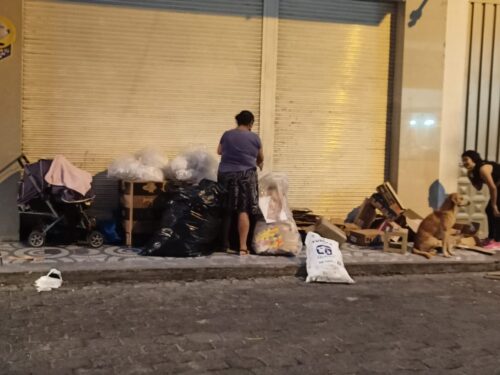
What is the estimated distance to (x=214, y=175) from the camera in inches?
327

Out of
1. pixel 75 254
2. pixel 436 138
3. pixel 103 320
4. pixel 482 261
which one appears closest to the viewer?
pixel 103 320

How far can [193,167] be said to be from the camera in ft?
27.1

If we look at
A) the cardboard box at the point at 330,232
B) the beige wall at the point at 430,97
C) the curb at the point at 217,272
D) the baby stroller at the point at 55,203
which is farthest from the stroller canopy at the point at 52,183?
the beige wall at the point at 430,97

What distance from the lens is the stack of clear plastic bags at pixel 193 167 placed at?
8156mm

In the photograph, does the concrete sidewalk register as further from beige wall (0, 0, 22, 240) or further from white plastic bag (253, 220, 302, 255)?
beige wall (0, 0, 22, 240)

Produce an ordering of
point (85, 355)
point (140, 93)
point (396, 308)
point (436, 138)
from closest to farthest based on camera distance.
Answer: point (85, 355)
point (396, 308)
point (140, 93)
point (436, 138)

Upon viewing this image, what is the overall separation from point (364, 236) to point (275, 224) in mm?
1522

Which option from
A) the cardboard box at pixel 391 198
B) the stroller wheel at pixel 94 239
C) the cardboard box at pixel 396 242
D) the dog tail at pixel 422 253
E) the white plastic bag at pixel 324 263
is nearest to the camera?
the white plastic bag at pixel 324 263

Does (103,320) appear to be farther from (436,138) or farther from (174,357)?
(436,138)

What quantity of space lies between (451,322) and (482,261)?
9.80 feet

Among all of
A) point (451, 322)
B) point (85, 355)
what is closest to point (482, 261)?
point (451, 322)

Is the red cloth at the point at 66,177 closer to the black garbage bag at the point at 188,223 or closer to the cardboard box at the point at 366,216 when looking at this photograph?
the black garbage bag at the point at 188,223

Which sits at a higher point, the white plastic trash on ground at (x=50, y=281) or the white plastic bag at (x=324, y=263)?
the white plastic bag at (x=324, y=263)

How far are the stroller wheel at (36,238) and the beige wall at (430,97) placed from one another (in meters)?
5.36
